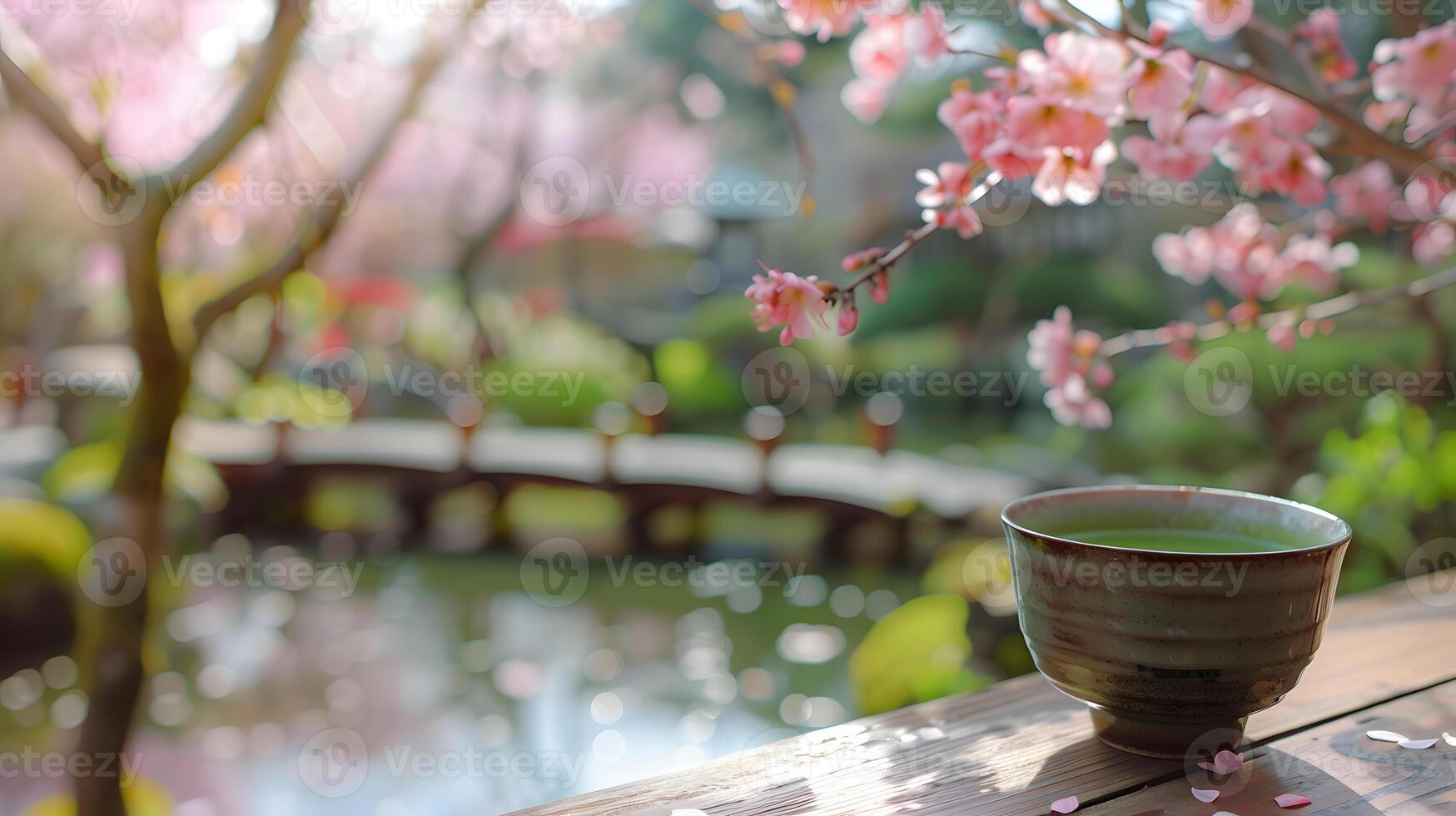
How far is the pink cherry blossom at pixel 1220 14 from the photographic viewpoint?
3.83 feet

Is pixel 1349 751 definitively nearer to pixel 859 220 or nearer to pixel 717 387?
pixel 717 387

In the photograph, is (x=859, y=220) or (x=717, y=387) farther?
(x=859, y=220)

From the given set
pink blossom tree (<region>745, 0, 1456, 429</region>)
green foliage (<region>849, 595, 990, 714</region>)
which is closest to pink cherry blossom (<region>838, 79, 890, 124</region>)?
pink blossom tree (<region>745, 0, 1456, 429</region>)

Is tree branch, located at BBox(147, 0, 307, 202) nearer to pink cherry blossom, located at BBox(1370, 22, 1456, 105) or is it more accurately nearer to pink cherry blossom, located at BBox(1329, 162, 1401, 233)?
pink cherry blossom, located at BBox(1370, 22, 1456, 105)

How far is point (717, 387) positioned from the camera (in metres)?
9.26

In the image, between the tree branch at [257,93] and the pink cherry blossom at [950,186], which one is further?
the tree branch at [257,93]

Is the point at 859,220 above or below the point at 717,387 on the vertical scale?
above

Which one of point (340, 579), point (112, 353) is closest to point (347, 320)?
point (112, 353)

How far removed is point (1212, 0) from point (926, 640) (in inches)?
100

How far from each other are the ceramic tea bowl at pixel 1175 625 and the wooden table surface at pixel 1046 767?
5cm

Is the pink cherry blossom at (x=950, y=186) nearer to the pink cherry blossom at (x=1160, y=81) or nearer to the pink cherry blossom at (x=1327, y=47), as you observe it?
the pink cherry blossom at (x=1160, y=81)

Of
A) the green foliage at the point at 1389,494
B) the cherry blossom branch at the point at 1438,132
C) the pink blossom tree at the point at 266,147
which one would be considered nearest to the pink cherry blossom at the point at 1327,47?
the cherry blossom branch at the point at 1438,132

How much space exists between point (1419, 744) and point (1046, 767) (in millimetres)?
320

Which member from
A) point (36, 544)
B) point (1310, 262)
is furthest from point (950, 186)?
point (36, 544)
